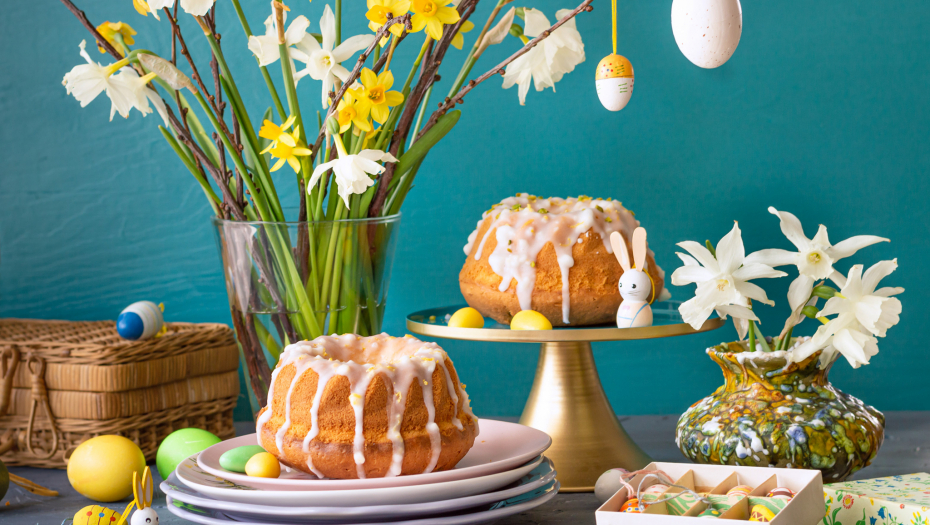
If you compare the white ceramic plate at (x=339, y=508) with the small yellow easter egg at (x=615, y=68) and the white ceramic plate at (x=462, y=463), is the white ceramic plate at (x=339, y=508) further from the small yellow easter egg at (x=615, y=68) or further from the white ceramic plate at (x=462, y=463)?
the small yellow easter egg at (x=615, y=68)

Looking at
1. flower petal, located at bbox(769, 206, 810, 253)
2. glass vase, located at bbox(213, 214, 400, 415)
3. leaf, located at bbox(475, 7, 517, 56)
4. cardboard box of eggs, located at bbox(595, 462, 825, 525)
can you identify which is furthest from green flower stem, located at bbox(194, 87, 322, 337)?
flower petal, located at bbox(769, 206, 810, 253)

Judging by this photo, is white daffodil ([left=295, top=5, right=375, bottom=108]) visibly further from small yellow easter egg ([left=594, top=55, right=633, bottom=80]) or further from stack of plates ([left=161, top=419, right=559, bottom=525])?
stack of plates ([left=161, top=419, right=559, bottom=525])

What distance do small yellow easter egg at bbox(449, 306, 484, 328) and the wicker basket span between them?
1.40ft

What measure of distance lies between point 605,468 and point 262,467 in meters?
0.44

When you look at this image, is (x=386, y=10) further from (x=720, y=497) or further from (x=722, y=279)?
(x=720, y=497)

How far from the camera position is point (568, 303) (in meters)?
1.03

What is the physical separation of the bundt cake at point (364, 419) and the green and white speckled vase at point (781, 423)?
0.30 m

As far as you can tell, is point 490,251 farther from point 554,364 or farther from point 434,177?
point 434,177

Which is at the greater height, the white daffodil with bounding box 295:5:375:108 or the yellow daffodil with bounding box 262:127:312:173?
the white daffodil with bounding box 295:5:375:108

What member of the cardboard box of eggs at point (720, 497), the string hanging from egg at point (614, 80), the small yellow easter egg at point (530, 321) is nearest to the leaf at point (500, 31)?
the string hanging from egg at point (614, 80)

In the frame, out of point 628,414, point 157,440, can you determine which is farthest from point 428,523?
point 628,414

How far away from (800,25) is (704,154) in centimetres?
26

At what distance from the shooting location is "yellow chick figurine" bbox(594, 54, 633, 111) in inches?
37.7

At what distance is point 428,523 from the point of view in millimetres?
670
